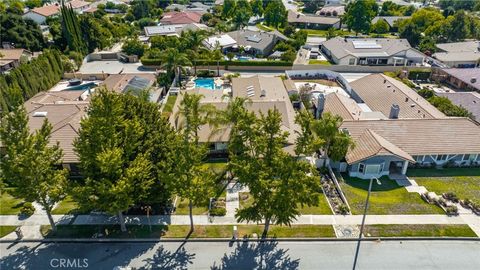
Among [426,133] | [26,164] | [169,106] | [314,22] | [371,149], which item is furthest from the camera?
[314,22]

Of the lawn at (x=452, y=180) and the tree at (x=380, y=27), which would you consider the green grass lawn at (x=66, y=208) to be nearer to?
the lawn at (x=452, y=180)

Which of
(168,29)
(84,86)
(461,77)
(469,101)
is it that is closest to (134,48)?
(84,86)

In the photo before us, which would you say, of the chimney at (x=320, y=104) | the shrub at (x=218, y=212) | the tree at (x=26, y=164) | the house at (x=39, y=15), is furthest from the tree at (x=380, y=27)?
the tree at (x=26, y=164)

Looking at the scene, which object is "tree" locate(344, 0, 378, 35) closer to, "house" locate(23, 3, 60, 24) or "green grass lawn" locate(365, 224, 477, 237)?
"green grass lawn" locate(365, 224, 477, 237)

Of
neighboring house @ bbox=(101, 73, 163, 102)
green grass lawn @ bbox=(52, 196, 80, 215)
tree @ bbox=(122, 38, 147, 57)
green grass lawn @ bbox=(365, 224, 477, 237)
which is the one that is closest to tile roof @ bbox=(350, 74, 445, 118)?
green grass lawn @ bbox=(365, 224, 477, 237)

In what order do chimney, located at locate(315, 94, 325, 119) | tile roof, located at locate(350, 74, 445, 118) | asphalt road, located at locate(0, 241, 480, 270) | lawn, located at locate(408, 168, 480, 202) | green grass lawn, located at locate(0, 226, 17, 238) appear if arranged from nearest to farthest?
asphalt road, located at locate(0, 241, 480, 270), green grass lawn, located at locate(0, 226, 17, 238), lawn, located at locate(408, 168, 480, 202), tile roof, located at locate(350, 74, 445, 118), chimney, located at locate(315, 94, 325, 119)

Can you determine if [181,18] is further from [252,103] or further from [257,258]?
[257,258]

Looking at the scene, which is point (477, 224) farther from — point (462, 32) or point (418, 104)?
point (462, 32)
